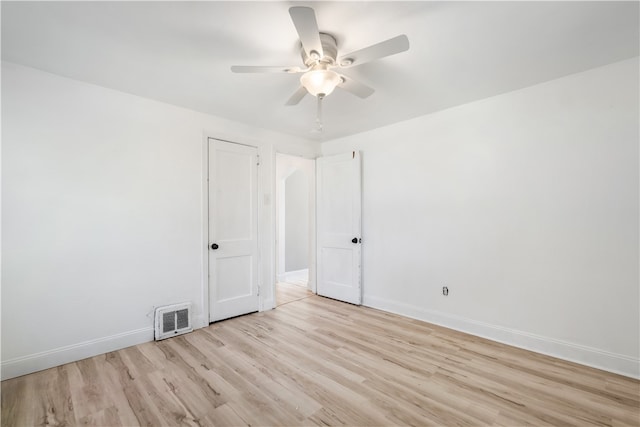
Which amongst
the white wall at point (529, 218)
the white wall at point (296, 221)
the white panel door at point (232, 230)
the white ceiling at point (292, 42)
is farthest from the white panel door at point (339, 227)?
the white wall at point (296, 221)

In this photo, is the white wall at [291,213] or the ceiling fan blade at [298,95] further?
the white wall at [291,213]

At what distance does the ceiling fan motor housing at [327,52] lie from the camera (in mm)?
1848

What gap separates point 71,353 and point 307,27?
3.24 meters

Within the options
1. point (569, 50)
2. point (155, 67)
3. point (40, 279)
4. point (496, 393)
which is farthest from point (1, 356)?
point (569, 50)

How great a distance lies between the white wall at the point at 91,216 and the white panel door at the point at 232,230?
14 centimetres

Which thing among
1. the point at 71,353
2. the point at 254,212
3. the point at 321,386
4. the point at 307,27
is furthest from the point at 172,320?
the point at 307,27

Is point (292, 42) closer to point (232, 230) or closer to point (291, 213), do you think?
point (232, 230)

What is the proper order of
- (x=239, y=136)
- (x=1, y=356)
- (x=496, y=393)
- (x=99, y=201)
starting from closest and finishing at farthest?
(x=496, y=393) < (x=1, y=356) < (x=99, y=201) < (x=239, y=136)

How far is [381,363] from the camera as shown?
2424 millimetres

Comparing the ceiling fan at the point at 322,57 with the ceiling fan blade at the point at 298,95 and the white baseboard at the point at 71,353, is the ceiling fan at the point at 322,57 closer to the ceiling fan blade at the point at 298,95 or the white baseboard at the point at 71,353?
the ceiling fan blade at the point at 298,95

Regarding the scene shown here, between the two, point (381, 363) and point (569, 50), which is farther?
point (381, 363)

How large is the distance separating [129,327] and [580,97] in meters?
4.72

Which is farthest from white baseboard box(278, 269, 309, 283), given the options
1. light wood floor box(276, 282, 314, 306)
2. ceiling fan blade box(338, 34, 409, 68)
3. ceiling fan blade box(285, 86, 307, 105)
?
ceiling fan blade box(338, 34, 409, 68)

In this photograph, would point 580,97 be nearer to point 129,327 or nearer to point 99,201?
point 99,201
